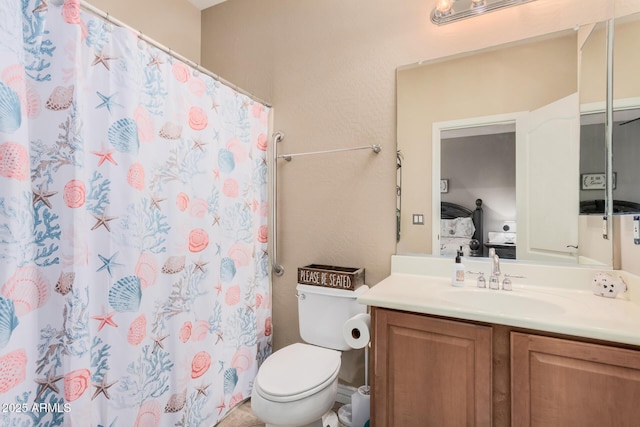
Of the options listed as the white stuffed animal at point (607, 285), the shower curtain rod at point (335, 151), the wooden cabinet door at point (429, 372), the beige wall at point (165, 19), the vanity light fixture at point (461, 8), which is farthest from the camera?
the beige wall at point (165, 19)

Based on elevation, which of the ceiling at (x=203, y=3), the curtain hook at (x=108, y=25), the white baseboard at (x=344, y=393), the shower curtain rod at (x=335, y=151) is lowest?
the white baseboard at (x=344, y=393)

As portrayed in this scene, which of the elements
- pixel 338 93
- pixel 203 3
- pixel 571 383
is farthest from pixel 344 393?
pixel 203 3

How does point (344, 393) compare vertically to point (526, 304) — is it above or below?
below

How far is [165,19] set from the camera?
7.34 feet

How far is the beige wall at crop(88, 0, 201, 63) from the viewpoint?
76.6 inches

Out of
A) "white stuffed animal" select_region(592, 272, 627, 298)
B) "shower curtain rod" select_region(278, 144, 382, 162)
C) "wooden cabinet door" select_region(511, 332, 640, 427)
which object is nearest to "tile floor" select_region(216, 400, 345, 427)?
"wooden cabinet door" select_region(511, 332, 640, 427)

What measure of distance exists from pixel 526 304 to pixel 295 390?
106 centimetres

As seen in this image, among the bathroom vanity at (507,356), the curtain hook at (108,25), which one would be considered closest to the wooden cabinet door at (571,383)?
the bathroom vanity at (507,356)

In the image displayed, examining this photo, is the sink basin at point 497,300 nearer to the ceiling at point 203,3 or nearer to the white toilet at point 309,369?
the white toilet at point 309,369

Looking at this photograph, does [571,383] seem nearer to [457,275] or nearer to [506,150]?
[457,275]

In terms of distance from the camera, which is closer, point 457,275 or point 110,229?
point 110,229

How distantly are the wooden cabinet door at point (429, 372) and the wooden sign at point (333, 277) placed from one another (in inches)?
18.0

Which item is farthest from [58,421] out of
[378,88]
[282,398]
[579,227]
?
[579,227]

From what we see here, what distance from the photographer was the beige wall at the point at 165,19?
1.95 metres
